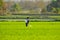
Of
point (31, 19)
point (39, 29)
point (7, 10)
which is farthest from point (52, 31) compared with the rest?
point (7, 10)

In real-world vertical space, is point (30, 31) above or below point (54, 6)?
below

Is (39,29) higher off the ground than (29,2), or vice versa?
(29,2)

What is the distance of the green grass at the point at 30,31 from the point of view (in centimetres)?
291

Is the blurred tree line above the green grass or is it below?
above

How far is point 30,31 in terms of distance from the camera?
2.93m

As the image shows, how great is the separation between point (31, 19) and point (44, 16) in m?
0.27

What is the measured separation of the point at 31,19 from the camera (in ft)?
9.83

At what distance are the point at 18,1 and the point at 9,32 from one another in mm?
656

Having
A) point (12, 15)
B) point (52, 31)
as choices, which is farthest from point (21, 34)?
point (52, 31)

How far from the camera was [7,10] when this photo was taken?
300 centimetres

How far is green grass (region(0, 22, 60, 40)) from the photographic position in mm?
2914

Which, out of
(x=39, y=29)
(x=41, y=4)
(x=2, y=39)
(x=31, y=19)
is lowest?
(x=2, y=39)

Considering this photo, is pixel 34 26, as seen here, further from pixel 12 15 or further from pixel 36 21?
pixel 12 15

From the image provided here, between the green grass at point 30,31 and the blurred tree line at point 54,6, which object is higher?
the blurred tree line at point 54,6
